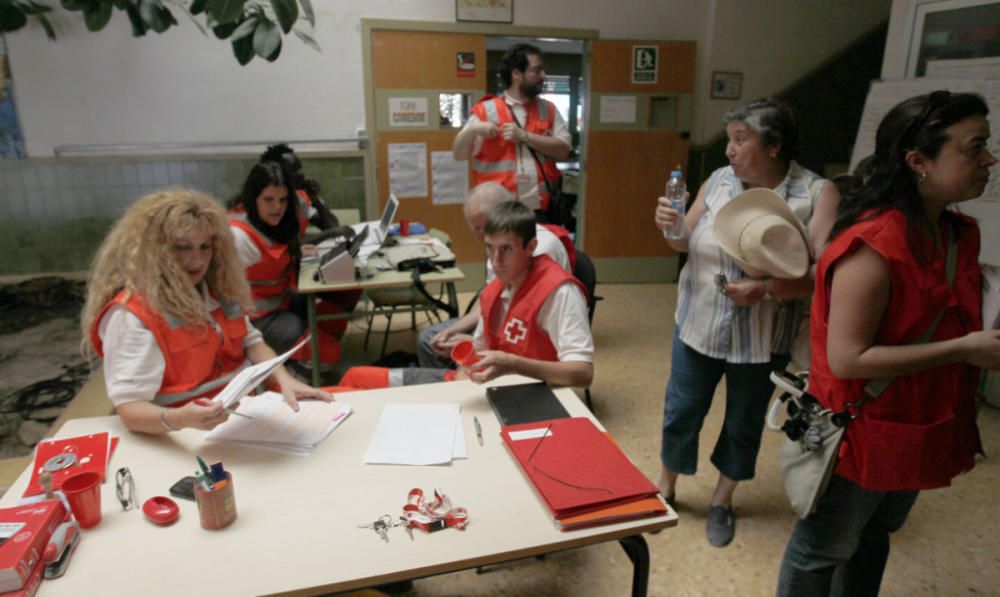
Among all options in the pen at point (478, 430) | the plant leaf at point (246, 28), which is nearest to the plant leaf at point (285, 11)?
the plant leaf at point (246, 28)

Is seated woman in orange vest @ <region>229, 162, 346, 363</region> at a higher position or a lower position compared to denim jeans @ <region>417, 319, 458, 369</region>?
higher

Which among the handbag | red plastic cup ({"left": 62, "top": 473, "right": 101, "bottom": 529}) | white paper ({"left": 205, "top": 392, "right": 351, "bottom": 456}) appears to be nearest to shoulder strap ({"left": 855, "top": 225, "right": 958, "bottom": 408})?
the handbag

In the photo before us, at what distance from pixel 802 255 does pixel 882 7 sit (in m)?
4.66

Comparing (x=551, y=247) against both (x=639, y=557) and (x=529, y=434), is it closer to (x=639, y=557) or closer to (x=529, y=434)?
(x=529, y=434)

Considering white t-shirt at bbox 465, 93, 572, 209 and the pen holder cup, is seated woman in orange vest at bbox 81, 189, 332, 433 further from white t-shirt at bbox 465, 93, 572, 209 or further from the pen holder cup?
white t-shirt at bbox 465, 93, 572, 209

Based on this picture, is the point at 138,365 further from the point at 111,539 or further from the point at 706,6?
the point at 706,6

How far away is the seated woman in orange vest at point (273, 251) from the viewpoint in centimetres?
280

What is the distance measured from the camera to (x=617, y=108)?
500 cm

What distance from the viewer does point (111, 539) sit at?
109cm

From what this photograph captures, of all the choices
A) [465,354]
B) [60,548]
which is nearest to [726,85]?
[465,354]

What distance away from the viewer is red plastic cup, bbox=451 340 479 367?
166cm

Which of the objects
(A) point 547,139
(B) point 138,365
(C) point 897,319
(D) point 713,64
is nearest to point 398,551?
(B) point 138,365

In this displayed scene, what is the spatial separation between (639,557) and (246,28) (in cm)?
196

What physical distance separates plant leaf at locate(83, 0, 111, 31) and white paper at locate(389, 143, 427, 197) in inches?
105
